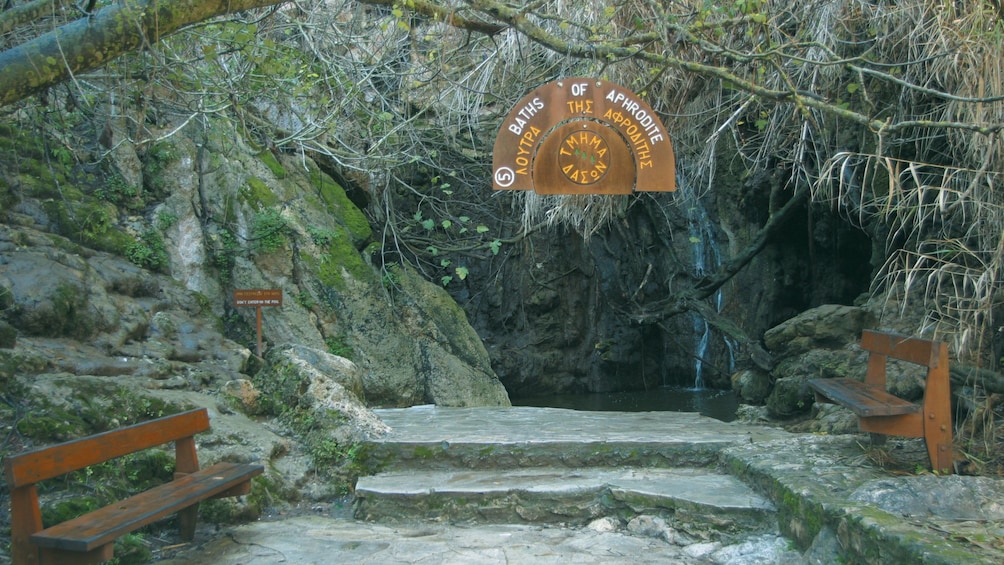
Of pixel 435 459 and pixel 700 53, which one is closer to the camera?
pixel 435 459

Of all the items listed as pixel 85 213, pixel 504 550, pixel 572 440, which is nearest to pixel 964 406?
pixel 572 440

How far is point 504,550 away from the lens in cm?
425

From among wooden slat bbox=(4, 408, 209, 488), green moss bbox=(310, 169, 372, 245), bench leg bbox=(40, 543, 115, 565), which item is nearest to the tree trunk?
wooden slat bbox=(4, 408, 209, 488)

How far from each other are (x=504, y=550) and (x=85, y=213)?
453cm

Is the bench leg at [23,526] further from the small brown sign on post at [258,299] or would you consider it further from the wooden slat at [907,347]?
the wooden slat at [907,347]

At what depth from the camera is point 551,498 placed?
481 centimetres

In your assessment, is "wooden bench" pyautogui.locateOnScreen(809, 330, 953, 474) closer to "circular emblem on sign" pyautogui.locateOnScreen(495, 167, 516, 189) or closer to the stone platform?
the stone platform

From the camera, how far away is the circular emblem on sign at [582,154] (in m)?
4.83

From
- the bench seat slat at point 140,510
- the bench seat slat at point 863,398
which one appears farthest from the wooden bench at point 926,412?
the bench seat slat at point 140,510

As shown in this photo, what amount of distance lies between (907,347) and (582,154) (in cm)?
219

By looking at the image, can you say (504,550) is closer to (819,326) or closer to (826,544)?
(826,544)

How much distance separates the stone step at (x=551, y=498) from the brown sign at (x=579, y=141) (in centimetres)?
185

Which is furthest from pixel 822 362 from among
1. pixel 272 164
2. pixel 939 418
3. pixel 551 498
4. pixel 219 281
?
pixel 272 164

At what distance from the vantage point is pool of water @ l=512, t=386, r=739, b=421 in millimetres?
12109
